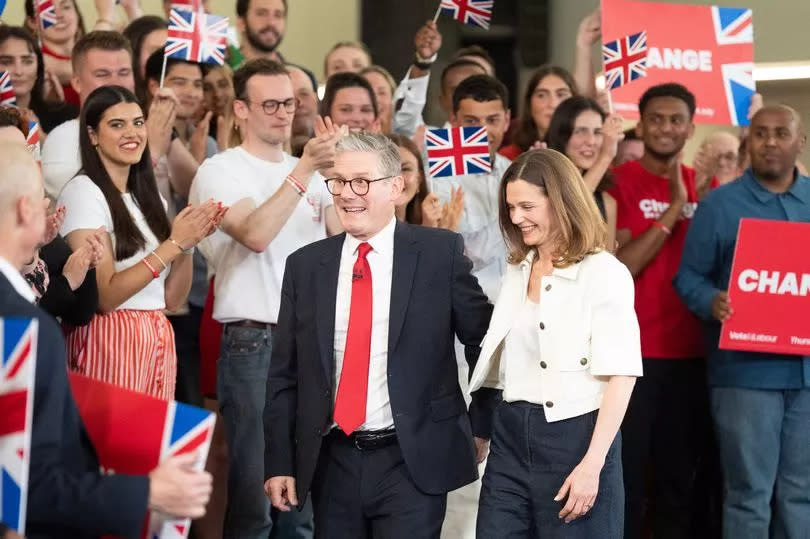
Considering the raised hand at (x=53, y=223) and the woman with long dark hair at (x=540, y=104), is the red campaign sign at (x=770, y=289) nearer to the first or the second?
the woman with long dark hair at (x=540, y=104)

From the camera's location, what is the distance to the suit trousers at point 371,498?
3861mm

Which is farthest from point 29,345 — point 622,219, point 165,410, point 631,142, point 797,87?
point 797,87

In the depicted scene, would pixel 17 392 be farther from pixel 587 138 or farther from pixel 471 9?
pixel 471 9

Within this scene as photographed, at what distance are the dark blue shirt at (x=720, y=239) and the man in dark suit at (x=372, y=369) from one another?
1779mm

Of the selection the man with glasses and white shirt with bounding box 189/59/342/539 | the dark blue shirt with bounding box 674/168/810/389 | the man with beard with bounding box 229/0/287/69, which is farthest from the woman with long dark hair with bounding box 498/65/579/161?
the man with glasses and white shirt with bounding box 189/59/342/539

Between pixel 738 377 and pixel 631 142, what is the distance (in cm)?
206

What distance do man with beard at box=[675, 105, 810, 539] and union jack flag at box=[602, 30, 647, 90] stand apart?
3.27 ft

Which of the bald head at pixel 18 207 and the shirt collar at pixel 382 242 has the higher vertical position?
the bald head at pixel 18 207

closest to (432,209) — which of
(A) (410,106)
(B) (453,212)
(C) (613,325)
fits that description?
(B) (453,212)

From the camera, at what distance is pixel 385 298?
3.97m

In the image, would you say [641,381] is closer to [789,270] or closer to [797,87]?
[789,270]

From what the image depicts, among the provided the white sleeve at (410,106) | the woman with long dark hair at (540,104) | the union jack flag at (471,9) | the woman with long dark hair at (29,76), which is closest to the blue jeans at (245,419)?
the woman with long dark hair at (29,76)

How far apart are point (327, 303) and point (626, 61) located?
3152 millimetres

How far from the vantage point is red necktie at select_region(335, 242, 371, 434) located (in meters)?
3.86
